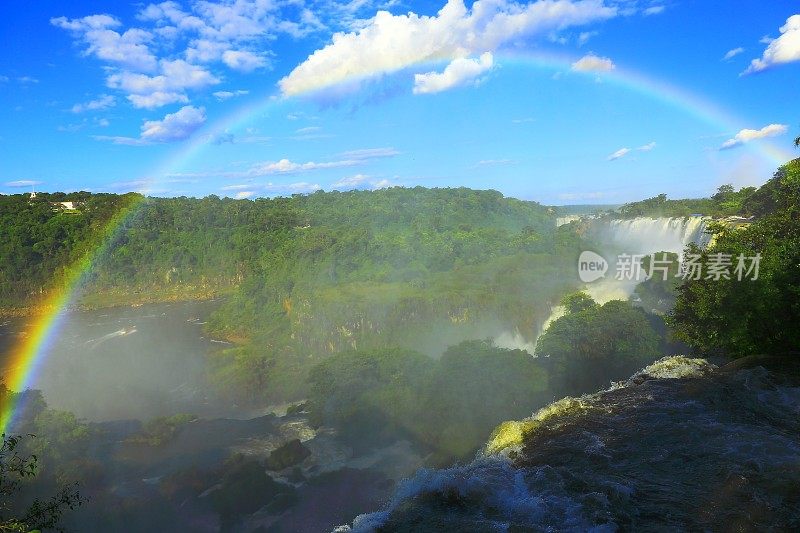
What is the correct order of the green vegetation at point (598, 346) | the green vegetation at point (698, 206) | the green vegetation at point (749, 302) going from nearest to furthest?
the green vegetation at point (749, 302), the green vegetation at point (598, 346), the green vegetation at point (698, 206)

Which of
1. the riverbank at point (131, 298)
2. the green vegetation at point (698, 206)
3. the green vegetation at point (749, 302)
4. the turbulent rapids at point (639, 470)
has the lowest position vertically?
the riverbank at point (131, 298)

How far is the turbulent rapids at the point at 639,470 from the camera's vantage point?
17.1 meters

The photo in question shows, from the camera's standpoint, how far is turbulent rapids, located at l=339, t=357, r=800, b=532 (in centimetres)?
1708

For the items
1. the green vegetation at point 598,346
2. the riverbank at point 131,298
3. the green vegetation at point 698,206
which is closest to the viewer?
the green vegetation at point 598,346

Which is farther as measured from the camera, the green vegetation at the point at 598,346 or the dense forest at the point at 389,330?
the green vegetation at the point at 598,346

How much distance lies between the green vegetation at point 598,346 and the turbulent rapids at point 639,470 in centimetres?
591

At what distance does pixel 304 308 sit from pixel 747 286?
42.8m

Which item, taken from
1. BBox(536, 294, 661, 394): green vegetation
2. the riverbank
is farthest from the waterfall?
the riverbank

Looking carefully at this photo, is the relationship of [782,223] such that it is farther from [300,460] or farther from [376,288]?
[376,288]

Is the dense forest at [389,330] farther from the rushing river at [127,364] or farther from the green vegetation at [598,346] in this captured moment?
the rushing river at [127,364]

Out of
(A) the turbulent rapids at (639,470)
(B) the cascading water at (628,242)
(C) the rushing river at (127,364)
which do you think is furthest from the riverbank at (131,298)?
(A) the turbulent rapids at (639,470)

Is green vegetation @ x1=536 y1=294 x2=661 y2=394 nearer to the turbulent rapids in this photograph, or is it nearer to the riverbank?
the turbulent rapids

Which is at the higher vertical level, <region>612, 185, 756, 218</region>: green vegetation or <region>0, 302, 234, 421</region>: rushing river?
<region>612, 185, 756, 218</region>: green vegetation

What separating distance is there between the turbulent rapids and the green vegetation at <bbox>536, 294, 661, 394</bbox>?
19.4ft
